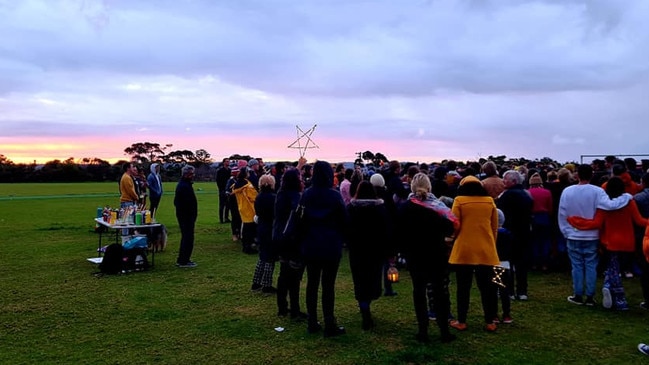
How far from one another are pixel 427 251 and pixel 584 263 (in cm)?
300

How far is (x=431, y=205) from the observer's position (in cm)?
585

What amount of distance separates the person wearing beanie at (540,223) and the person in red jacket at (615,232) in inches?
69.2

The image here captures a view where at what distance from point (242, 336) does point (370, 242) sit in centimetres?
193

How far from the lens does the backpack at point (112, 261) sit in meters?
9.57

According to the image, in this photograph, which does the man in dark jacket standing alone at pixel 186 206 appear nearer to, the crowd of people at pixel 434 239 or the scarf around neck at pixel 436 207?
the crowd of people at pixel 434 239

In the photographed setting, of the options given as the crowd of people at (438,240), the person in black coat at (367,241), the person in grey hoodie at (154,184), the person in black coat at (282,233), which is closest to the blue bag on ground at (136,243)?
the person in grey hoodie at (154,184)

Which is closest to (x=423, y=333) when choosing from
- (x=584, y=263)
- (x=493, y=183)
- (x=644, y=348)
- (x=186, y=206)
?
(x=644, y=348)

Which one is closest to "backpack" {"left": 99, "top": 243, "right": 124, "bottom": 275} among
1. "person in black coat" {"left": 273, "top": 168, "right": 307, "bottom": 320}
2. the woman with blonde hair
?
"person in black coat" {"left": 273, "top": 168, "right": 307, "bottom": 320}

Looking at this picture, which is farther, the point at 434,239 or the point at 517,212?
the point at 517,212

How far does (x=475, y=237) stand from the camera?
594cm

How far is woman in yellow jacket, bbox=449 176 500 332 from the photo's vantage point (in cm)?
591

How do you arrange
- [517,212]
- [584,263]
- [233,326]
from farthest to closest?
1. [517,212]
2. [584,263]
3. [233,326]

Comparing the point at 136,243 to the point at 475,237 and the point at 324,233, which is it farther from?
the point at 475,237

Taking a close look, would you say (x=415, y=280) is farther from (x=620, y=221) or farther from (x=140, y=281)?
(x=140, y=281)
